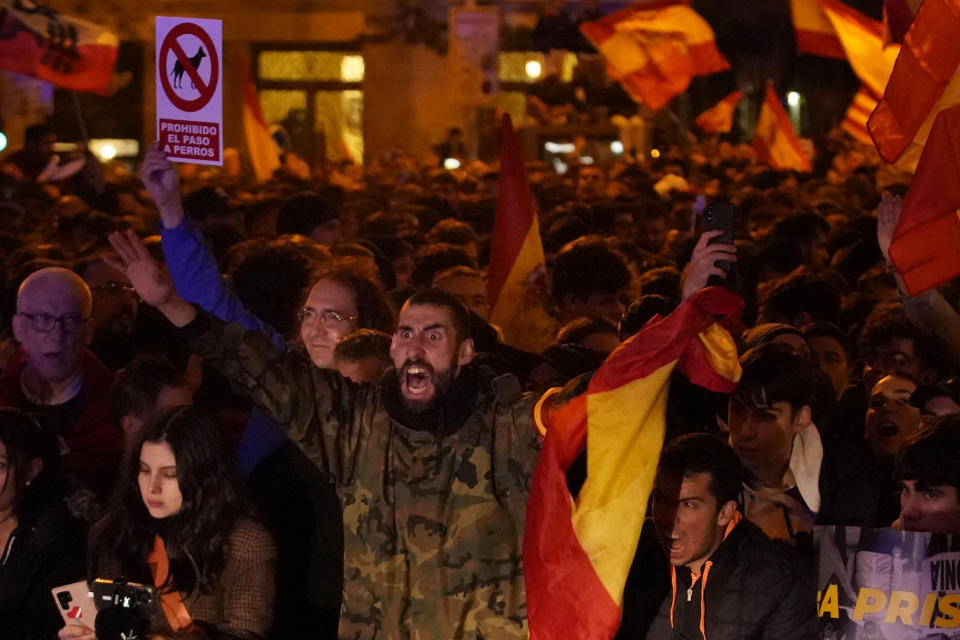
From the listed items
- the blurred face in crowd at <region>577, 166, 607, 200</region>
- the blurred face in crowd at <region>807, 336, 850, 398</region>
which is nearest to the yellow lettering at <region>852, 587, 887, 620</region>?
the blurred face in crowd at <region>807, 336, 850, 398</region>

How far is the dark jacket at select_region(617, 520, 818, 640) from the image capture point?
429cm

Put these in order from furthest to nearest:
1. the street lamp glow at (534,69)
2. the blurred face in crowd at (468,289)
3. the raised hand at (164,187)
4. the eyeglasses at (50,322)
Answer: the street lamp glow at (534,69), the blurred face in crowd at (468,289), the eyeglasses at (50,322), the raised hand at (164,187)

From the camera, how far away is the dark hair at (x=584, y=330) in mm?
6621

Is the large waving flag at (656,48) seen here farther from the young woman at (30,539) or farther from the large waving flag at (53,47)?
the young woman at (30,539)

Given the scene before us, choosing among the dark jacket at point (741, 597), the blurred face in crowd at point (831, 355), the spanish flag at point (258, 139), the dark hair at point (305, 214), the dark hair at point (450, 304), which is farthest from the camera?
the spanish flag at point (258, 139)

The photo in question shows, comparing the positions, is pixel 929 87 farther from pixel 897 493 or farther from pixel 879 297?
pixel 879 297

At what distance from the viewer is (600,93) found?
25.9m

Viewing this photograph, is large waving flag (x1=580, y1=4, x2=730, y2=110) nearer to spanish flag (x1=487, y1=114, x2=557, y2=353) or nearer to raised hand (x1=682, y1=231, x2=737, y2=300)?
spanish flag (x1=487, y1=114, x2=557, y2=353)

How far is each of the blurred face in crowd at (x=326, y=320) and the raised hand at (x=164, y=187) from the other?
21.7 inches

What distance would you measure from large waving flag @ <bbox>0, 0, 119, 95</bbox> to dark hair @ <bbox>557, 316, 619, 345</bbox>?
7.10 meters

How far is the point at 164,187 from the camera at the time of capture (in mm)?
5023

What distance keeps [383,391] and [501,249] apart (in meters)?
4.19

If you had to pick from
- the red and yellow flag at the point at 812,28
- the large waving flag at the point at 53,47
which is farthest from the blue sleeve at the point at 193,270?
the red and yellow flag at the point at 812,28

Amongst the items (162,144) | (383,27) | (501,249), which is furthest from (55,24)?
(383,27)
